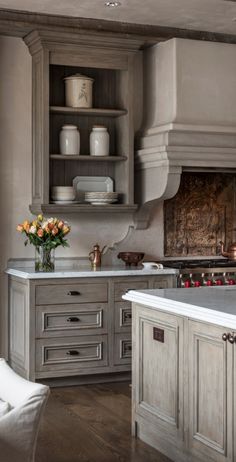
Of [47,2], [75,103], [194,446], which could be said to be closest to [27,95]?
[75,103]

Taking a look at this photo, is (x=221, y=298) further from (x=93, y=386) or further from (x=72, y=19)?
(x=72, y=19)

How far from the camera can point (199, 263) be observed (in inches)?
269

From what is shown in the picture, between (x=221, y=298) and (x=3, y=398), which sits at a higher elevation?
(x=221, y=298)

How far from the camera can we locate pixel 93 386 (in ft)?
20.4

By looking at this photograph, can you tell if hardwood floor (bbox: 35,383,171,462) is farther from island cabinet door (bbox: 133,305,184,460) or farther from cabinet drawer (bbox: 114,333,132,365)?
cabinet drawer (bbox: 114,333,132,365)

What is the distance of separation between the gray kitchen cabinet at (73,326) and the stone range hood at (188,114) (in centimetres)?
92

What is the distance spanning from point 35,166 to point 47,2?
133cm

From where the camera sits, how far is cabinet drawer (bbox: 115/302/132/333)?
6.33 metres

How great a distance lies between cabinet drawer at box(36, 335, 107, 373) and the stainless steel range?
0.83 metres

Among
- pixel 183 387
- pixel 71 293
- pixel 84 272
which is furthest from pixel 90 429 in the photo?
pixel 84 272

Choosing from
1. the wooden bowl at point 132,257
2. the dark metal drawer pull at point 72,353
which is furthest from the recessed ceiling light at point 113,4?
the dark metal drawer pull at point 72,353

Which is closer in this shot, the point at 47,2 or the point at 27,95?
the point at 47,2

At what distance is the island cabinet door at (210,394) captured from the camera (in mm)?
3717

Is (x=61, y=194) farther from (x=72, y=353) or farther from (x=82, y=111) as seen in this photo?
(x=72, y=353)
